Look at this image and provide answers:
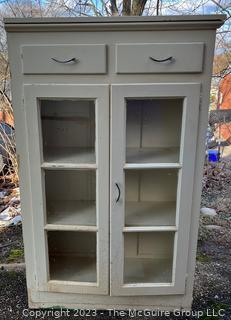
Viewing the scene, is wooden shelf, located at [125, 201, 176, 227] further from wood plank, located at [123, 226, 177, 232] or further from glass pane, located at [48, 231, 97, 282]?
glass pane, located at [48, 231, 97, 282]

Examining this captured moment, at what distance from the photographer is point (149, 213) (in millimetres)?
1425

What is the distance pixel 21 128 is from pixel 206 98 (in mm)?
814

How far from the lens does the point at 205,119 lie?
1.16 m

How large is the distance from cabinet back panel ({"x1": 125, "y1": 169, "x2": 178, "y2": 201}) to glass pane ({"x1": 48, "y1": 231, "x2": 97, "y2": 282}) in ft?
1.06

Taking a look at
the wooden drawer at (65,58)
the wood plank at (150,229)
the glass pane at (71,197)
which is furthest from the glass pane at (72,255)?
the wooden drawer at (65,58)

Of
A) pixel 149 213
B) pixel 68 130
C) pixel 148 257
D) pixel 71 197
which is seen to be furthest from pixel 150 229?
pixel 68 130

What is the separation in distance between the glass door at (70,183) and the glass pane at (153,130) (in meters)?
0.17

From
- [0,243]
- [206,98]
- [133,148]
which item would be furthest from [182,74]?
[0,243]

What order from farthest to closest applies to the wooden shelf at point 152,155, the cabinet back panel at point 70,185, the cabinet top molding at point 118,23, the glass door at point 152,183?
the cabinet back panel at point 70,185 → the wooden shelf at point 152,155 → the glass door at point 152,183 → the cabinet top molding at point 118,23

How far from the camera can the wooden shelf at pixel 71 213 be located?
1.34 m

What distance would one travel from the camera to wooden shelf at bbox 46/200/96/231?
1.34 m

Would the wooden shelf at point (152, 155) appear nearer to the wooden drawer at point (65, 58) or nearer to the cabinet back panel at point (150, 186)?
the cabinet back panel at point (150, 186)

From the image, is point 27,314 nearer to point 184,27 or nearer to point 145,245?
point 145,245

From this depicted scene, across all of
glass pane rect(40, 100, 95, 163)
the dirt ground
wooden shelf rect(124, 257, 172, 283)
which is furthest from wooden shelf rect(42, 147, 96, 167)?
the dirt ground
